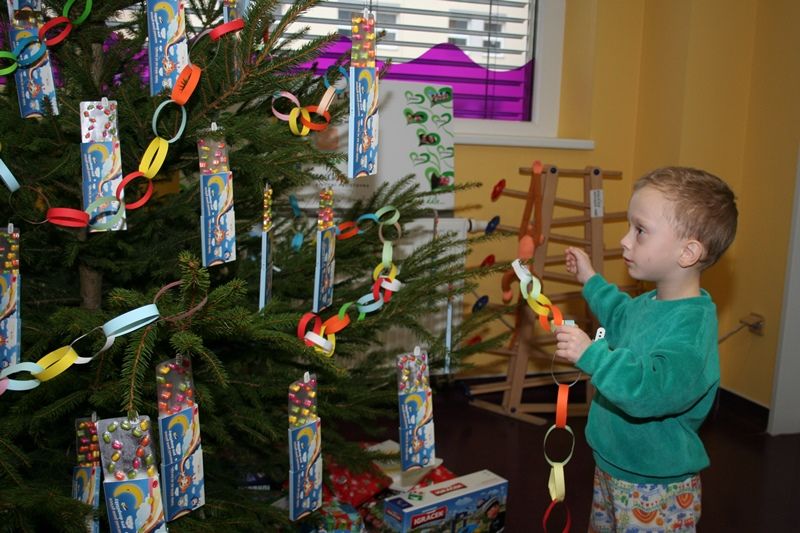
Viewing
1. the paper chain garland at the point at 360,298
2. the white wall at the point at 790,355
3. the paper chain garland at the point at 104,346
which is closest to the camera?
the paper chain garland at the point at 104,346

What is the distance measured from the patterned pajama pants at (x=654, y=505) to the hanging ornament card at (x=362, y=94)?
77 centimetres

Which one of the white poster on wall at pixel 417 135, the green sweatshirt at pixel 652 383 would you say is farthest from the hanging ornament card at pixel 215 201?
the white poster on wall at pixel 417 135

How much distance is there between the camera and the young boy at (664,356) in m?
1.17

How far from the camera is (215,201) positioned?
1.08m

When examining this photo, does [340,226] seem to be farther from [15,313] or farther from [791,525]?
[791,525]

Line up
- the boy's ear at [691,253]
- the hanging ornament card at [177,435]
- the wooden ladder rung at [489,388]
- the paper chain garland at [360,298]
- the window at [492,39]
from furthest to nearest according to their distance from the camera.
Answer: the window at [492,39], the wooden ladder rung at [489,388], the boy's ear at [691,253], the paper chain garland at [360,298], the hanging ornament card at [177,435]

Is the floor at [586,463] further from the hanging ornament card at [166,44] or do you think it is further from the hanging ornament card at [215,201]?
the hanging ornament card at [166,44]

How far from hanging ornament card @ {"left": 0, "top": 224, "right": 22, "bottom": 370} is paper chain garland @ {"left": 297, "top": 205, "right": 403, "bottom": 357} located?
0.39 metres

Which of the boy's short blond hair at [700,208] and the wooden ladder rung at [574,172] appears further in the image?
the wooden ladder rung at [574,172]

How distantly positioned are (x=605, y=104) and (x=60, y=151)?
2.40 m

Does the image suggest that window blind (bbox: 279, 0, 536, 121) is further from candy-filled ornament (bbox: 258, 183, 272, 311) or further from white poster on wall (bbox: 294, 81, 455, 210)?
candy-filled ornament (bbox: 258, 183, 272, 311)

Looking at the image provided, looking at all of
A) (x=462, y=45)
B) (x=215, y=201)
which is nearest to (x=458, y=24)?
(x=462, y=45)

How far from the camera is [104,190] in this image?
102 centimetres

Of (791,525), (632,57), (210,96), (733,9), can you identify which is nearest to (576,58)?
(632,57)
